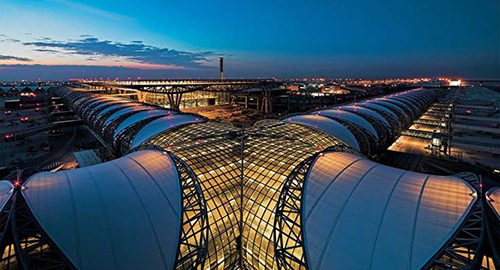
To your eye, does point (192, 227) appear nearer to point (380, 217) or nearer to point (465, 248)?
point (380, 217)

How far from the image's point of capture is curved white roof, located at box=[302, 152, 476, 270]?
1012 cm

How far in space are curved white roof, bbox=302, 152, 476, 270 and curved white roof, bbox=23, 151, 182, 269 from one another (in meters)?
8.22

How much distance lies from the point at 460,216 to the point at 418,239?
101 inches

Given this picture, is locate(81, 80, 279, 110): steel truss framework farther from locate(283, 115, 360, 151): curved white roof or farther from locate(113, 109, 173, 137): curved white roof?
locate(283, 115, 360, 151): curved white roof

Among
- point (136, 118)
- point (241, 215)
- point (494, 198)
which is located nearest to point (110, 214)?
point (241, 215)

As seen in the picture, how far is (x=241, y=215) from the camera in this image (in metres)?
15.7

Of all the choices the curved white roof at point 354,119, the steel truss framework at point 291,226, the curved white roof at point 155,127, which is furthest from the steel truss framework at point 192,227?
the curved white roof at point 354,119

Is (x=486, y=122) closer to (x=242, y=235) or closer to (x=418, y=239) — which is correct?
(x=418, y=239)

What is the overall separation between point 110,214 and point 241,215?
26.8 ft

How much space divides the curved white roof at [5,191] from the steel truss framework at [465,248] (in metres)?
20.3

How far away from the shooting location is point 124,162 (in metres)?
16.3

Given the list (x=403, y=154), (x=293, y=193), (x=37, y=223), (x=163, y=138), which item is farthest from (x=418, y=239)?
(x=403, y=154)

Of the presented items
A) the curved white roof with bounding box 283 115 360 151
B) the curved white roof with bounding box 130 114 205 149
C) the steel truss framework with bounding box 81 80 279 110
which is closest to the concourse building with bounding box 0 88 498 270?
the curved white roof with bounding box 130 114 205 149

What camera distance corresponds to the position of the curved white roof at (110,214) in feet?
33.2
